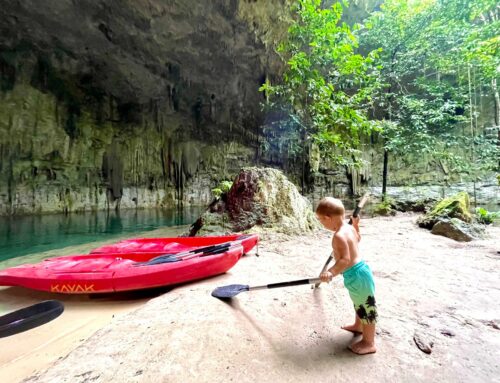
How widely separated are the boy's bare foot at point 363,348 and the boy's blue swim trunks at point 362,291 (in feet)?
0.36

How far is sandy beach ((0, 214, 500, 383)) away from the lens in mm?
1111

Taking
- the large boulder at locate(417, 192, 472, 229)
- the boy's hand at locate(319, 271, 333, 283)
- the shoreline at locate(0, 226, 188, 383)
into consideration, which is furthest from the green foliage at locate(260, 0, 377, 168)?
the boy's hand at locate(319, 271, 333, 283)

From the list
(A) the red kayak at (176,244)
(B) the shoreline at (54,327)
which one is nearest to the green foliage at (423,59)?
(A) the red kayak at (176,244)

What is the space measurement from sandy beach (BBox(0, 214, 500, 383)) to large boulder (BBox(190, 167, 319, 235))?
2.01m

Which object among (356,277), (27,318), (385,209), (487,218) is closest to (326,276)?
(356,277)

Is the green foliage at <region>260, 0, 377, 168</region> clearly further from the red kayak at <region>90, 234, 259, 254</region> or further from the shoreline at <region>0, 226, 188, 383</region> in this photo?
the shoreline at <region>0, 226, 188, 383</region>

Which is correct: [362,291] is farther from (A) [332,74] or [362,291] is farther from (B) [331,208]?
(A) [332,74]

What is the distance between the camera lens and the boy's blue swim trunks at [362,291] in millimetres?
1239

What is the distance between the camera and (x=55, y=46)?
12250mm

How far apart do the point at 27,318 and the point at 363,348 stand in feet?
6.22

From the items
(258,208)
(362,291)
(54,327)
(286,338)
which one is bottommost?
(54,327)

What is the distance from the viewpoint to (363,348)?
48.8 inches

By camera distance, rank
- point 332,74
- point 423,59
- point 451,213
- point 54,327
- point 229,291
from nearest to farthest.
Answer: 1. point 229,291
2. point 54,327
3. point 451,213
4. point 332,74
5. point 423,59

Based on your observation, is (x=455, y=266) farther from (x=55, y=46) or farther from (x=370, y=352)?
(x=55, y=46)
